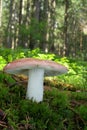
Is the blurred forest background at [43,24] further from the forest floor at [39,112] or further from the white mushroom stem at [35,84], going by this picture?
the white mushroom stem at [35,84]

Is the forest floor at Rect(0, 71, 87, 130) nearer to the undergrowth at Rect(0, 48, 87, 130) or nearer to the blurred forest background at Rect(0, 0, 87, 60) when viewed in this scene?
the undergrowth at Rect(0, 48, 87, 130)

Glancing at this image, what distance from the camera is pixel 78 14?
98.1 feet

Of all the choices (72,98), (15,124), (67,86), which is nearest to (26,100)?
(15,124)

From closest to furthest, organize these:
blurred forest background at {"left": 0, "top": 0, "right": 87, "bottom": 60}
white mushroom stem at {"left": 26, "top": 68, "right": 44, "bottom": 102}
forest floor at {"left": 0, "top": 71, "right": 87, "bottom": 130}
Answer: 1. forest floor at {"left": 0, "top": 71, "right": 87, "bottom": 130}
2. white mushroom stem at {"left": 26, "top": 68, "right": 44, "bottom": 102}
3. blurred forest background at {"left": 0, "top": 0, "right": 87, "bottom": 60}

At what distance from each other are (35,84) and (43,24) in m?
13.7

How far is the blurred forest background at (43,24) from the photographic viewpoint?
16.6m

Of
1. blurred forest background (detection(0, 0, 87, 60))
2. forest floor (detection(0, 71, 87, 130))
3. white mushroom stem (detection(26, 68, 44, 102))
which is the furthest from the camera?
blurred forest background (detection(0, 0, 87, 60))

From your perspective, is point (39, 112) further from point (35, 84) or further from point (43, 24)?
point (43, 24)

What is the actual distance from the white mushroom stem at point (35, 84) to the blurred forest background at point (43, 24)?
12.8 meters

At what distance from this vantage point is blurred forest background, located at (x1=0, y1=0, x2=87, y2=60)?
54.4 feet

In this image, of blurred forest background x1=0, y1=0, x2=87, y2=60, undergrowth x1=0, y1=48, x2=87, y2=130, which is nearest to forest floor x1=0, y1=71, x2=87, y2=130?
undergrowth x1=0, y1=48, x2=87, y2=130

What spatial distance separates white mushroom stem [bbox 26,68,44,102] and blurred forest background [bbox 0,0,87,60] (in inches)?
502

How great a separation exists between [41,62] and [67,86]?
2.55 metres

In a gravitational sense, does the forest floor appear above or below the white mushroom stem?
below
